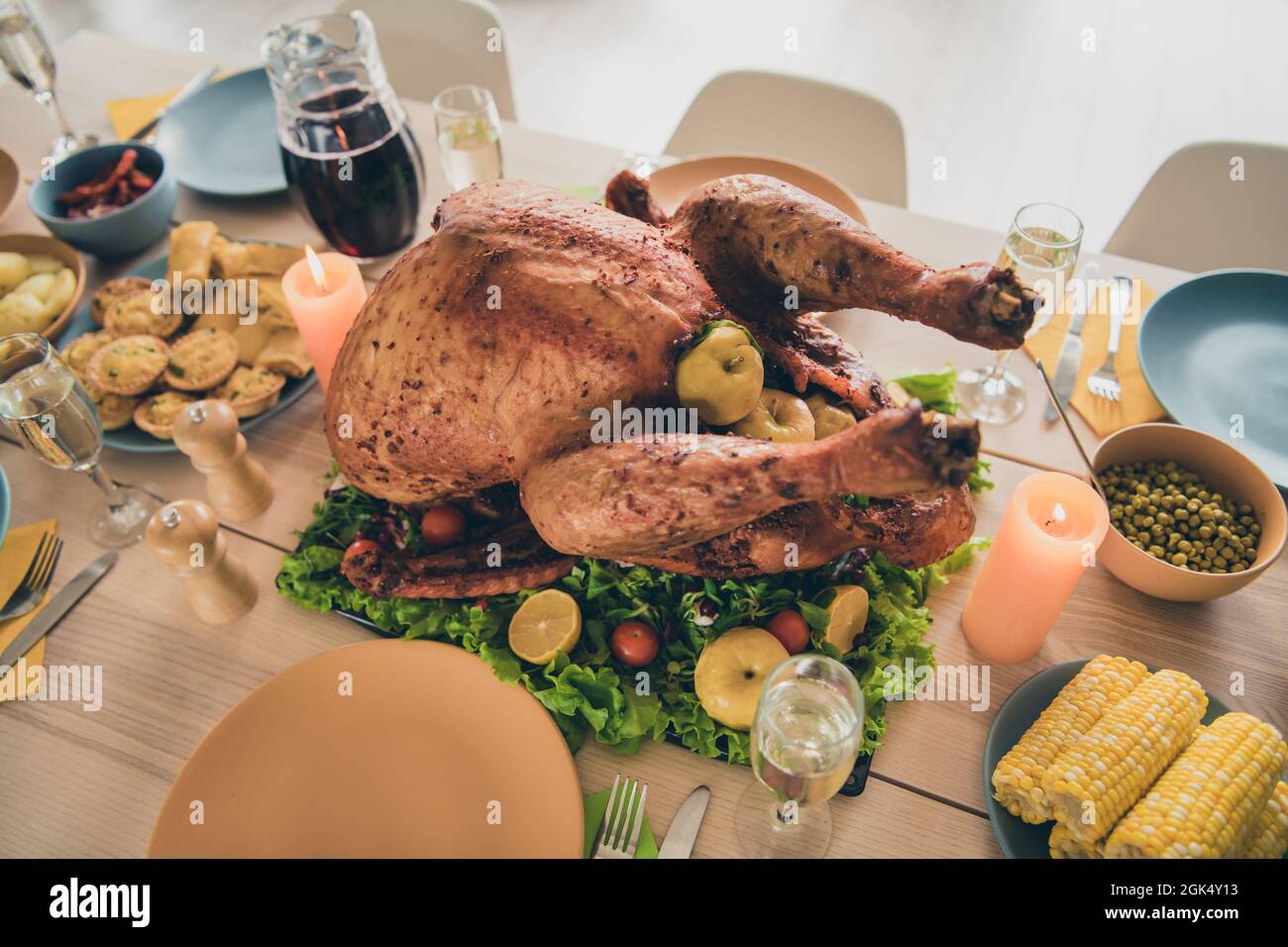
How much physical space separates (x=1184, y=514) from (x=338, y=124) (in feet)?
4.53

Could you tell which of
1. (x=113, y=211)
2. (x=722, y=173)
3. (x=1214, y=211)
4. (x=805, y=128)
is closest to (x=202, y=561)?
(x=113, y=211)

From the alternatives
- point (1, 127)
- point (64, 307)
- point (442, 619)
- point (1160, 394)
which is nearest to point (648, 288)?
point (442, 619)

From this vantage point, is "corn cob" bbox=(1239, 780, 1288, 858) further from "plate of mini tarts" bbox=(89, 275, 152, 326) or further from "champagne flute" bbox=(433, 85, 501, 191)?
"plate of mini tarts" bbox=(89, 275, 152, 326)

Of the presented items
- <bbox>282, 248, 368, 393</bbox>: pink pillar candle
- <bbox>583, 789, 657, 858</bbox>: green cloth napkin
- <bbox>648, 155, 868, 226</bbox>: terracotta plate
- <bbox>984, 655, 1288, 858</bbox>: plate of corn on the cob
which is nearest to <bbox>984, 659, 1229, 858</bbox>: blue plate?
<bbox>984, 655, 1288, 858</bbox>: plate of corn on the cob

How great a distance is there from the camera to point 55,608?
1266 millimetres

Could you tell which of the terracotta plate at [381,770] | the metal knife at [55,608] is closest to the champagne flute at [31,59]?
the metal knife at [55,608]

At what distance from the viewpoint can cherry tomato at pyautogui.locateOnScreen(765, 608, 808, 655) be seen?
3.74 feet

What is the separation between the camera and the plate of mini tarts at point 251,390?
1.44 m

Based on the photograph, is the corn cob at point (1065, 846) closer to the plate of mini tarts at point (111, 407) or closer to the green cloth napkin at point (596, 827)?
the green cloth napkin at point (596, 827)

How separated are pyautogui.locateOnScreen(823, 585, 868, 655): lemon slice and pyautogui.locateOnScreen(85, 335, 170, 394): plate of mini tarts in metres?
1.13

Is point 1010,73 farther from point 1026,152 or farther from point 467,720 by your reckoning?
point 467,720

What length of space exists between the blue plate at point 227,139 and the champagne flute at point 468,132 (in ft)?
1.40

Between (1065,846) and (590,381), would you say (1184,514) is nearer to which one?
(1065,846)

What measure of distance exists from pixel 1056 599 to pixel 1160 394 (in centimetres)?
52
